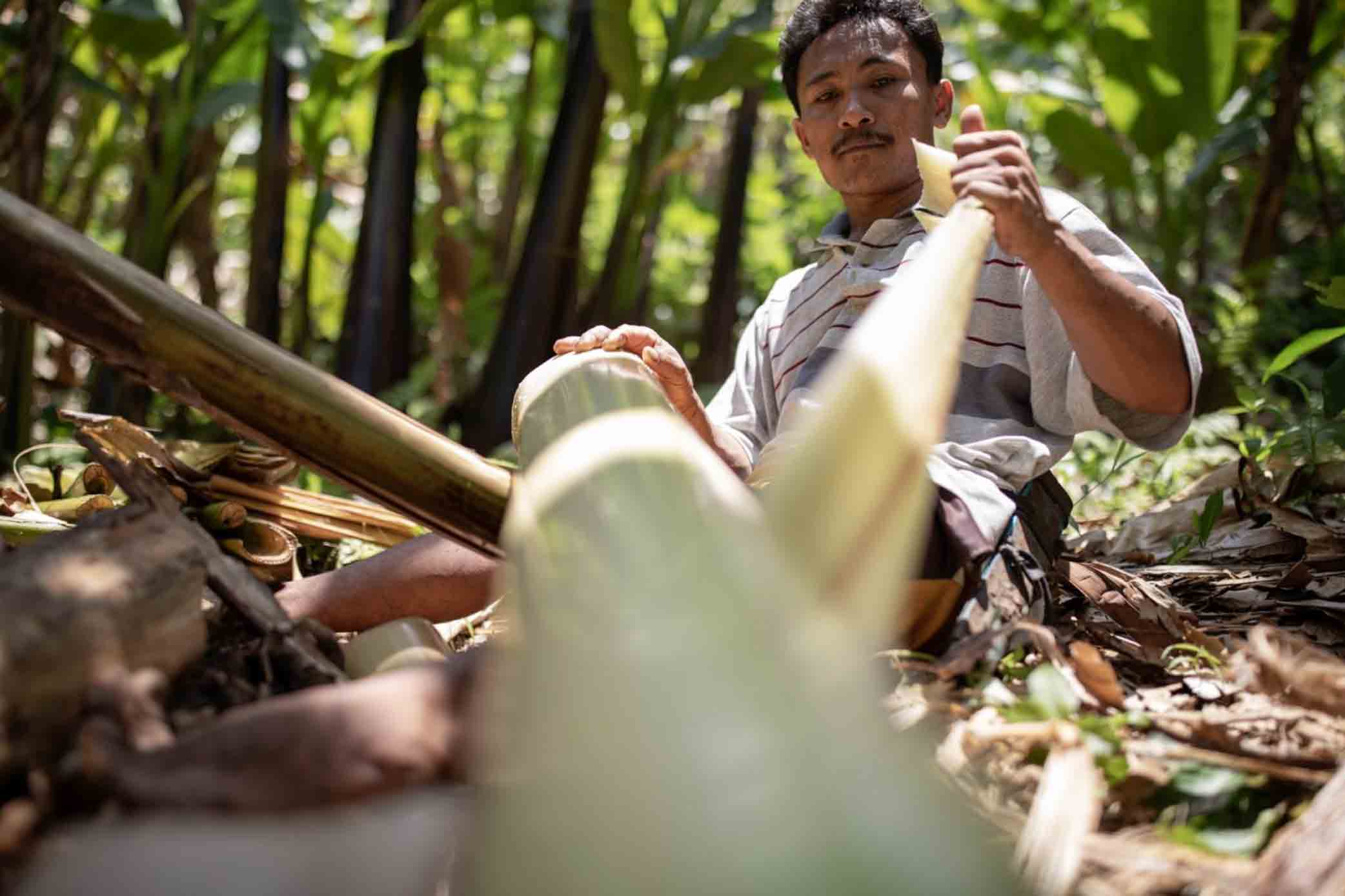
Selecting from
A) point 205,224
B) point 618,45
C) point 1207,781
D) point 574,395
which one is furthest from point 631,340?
point 205,224

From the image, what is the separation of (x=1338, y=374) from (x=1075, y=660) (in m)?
1.12

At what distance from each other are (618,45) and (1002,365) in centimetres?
246

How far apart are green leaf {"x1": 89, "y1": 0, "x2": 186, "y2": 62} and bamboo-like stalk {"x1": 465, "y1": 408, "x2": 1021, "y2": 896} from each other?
10.9 ft

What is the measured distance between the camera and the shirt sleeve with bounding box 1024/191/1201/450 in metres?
1.74

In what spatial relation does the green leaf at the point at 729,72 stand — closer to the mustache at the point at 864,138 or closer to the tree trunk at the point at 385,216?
the tree trunk at the point at 385,216

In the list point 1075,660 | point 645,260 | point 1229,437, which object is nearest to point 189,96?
point 645,260

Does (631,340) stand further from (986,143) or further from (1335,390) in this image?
(1335,390)

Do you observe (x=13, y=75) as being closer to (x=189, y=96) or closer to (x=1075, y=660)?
(x=189, y=96)

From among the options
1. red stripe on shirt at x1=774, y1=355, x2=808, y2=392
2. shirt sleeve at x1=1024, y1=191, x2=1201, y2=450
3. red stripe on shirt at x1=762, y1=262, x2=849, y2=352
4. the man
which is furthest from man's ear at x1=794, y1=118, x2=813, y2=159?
shirt sleeve at x1=1024, y1=191, x2=1201, y2=450

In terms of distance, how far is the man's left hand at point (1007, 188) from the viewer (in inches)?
59.2

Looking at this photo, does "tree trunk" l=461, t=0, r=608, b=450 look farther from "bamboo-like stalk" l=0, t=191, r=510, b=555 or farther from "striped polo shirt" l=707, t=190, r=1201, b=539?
"bamboo-like stalk" l=0, t=191, r=510, b=555

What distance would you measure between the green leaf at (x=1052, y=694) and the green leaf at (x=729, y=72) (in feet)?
9.68

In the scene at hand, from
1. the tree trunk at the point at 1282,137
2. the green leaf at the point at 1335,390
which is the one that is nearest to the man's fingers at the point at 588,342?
the green leaf at the point at 1335,390

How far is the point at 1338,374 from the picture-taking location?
216 centimetres
